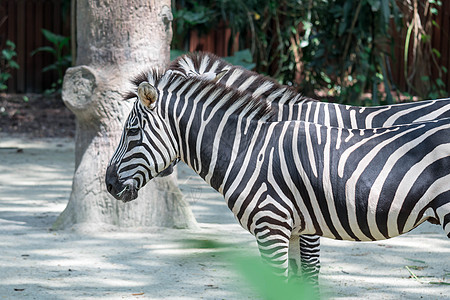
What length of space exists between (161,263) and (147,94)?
206 centimetres

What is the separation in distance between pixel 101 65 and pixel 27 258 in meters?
1.93

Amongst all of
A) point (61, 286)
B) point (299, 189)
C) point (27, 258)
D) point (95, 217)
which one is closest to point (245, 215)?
point (299, 189)

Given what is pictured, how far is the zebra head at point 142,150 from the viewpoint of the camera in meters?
3.61

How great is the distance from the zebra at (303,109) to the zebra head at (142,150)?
36 centimetres

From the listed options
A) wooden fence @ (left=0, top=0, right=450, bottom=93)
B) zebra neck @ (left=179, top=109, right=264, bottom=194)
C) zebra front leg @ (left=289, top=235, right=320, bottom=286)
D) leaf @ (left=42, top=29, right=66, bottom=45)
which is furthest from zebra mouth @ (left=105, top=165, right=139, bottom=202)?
leaf @ (left=42, top=29, right=66, bottom=45)

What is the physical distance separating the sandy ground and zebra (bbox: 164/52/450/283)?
437mm

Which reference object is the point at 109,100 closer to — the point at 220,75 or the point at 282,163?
the point at 220,75

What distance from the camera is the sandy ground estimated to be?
4496 millimetres

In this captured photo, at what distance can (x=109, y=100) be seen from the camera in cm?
605

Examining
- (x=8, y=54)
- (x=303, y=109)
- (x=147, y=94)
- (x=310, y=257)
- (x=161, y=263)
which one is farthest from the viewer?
(x=8, y=54)

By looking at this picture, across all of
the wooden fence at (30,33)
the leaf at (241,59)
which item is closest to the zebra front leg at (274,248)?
the leaf at (241,59)

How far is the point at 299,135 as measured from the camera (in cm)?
342

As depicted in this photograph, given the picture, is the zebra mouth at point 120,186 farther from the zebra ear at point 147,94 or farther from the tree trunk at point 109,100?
the tree trunk at point 109,100

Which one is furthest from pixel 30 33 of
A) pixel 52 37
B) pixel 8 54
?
pixel 8 54
